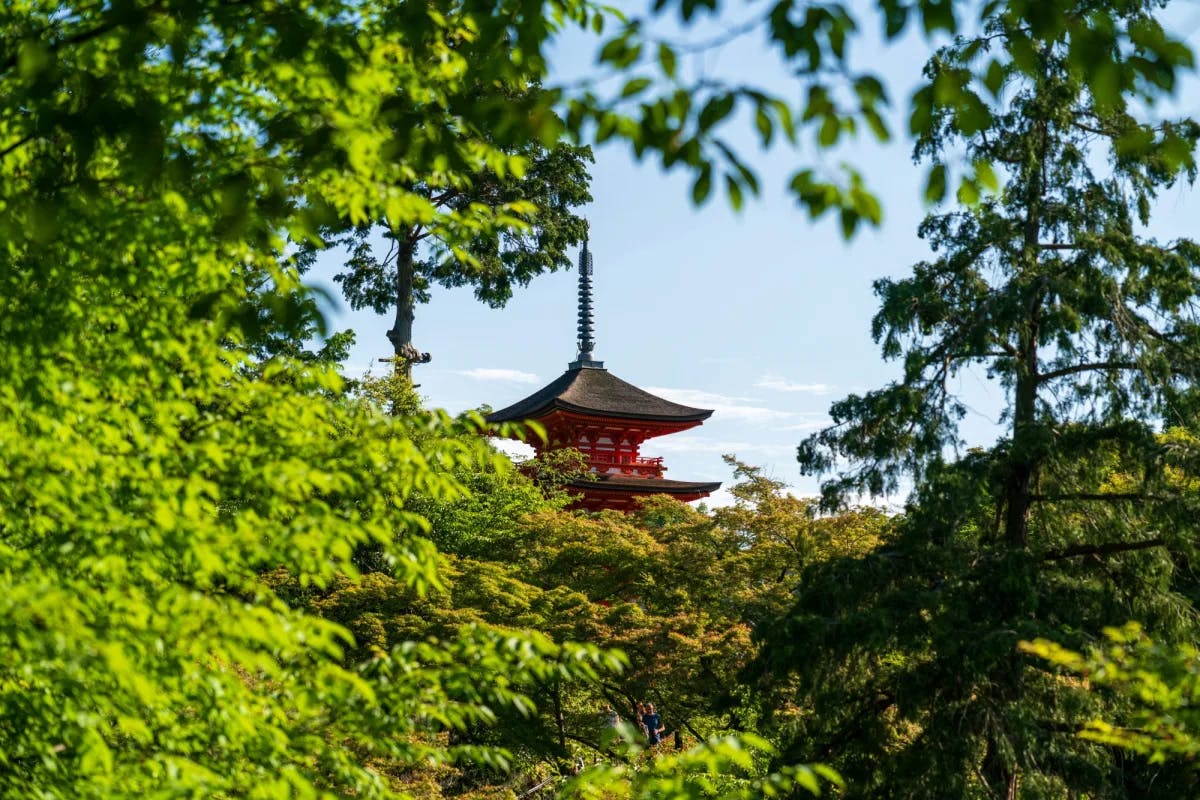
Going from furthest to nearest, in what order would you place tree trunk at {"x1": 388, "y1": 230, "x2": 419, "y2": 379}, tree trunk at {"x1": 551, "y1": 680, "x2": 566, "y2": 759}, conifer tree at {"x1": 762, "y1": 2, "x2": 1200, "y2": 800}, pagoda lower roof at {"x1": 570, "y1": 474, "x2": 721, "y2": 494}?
pagoda lower roof at {"x1": 570, "y1": 474, "x2": 721, "y2": 494}
tree trunk at {"x1": 388, "y1": 230, "x2": 419, "y2": 379}
tree trunk at {"x1": 551, "y1": 680, "x2": 566, "y2": 759}
conifer tree at {"x1": 762, "y1": 2, "x2": 1200, "y2": 800}

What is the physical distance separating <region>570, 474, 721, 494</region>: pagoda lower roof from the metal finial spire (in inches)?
168

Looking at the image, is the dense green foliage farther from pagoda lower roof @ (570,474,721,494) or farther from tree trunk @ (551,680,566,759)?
pagoda lower roof @ (570,474,721,494)

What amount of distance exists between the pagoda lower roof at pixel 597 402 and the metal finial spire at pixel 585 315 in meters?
0.29

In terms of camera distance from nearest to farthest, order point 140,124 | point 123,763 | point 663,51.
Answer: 1. point 663,51
2. point 140,124
3. point 123,763

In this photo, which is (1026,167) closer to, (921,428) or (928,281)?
(928,281)

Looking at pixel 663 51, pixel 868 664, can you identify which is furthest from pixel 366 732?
pixel 868 664

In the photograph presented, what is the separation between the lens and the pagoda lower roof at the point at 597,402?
102ft

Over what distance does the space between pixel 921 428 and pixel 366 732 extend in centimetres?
754

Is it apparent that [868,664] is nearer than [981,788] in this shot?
No

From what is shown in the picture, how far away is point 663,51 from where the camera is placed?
3.44m

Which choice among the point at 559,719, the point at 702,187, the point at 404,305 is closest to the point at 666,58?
the point at 702,187

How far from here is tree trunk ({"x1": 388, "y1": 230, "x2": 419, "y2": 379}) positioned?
2483cm

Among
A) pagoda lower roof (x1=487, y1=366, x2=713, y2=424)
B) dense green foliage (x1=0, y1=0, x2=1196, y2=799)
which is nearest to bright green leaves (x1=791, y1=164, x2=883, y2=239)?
dense green foliage (x1=0, y1=0, x2=1196, y2=799)

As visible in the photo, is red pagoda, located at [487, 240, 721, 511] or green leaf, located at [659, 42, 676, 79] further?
red pagoda, located at [487, 240, 721, 511]
